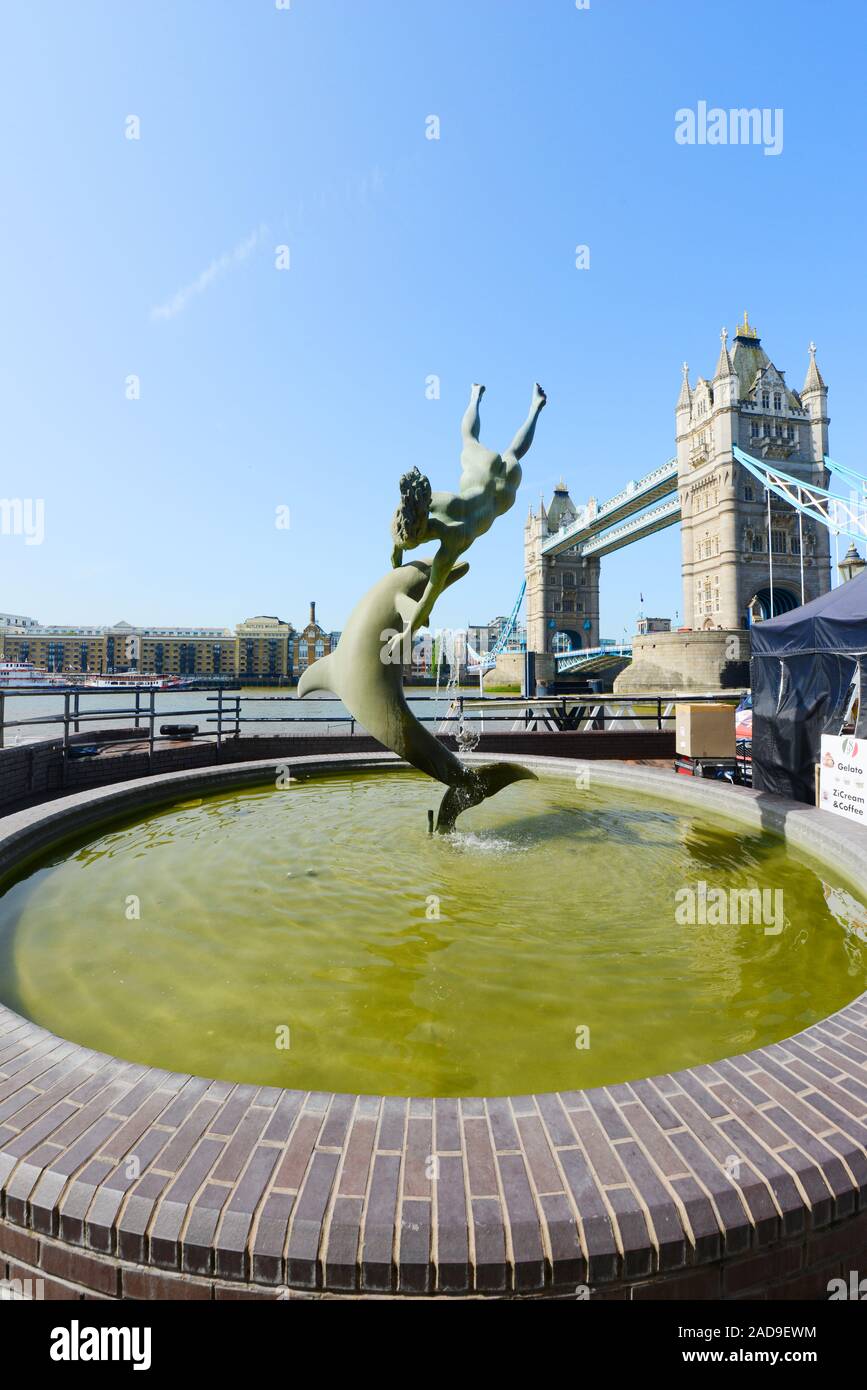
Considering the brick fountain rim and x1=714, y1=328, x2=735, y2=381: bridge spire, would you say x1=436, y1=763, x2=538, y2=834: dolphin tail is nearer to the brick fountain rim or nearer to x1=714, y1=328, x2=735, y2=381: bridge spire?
the brick fountain rim

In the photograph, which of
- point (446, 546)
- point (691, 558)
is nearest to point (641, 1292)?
point (446, 546)

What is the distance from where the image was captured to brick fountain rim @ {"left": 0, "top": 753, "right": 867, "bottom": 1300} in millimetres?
1744

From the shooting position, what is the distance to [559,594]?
116 m

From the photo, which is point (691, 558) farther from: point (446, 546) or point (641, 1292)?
point (641, 1292)

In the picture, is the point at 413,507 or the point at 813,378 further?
the point at 813,378

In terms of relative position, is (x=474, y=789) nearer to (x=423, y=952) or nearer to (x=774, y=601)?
(x=423, y=952)

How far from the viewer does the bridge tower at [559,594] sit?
372ft

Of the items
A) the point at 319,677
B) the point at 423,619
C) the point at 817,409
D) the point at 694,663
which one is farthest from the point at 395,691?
the point at 817,409

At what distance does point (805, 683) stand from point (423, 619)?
5544 millimetres

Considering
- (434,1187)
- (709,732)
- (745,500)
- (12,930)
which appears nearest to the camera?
(434,1187)

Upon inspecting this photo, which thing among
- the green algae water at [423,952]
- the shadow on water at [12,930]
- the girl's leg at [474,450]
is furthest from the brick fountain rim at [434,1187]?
the girl's leg at [474,450]

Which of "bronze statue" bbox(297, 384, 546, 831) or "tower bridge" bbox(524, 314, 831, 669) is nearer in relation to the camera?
"bronze statue" bbox(297, 384, 546, 831)

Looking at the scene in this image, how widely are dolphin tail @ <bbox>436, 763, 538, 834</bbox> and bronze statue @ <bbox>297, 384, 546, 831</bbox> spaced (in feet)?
0.04

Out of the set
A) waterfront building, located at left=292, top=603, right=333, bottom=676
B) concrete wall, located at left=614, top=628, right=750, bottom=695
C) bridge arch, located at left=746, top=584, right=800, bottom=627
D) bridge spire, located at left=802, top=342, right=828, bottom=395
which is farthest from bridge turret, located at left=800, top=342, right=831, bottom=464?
waterfront building, located at left=292, top=603, right=333, bottom=676
